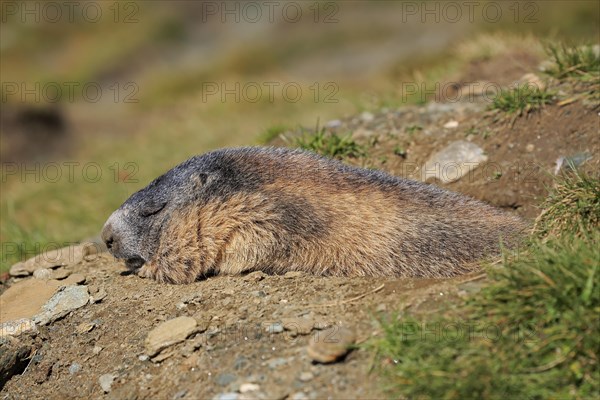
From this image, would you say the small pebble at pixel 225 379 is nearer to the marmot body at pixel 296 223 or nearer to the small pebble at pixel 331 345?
the small pebble at pixel 331 345

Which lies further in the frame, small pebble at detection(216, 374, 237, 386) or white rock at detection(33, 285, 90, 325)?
white rock at detection(33, 285, 90, 325)

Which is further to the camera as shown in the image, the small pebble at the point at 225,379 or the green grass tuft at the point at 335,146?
the green grass tuft at the point at 335,146

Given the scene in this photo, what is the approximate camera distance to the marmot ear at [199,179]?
17.6 ft

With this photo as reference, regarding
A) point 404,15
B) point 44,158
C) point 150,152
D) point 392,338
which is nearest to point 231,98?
point 150,152

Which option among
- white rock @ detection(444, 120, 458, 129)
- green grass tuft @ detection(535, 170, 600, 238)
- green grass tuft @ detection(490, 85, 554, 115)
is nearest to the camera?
green grass tuft @ detection(535, 170, 600, 238)

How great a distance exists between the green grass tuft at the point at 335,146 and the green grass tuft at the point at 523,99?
5.04 ft

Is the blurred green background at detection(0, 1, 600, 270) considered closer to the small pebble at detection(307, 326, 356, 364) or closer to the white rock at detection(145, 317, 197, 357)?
the white rock at detection(145, 317, 197, 357)

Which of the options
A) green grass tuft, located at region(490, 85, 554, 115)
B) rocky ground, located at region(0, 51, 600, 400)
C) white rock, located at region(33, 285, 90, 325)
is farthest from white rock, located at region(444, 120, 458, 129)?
white rock, located at region(33, 285, 90, 325)

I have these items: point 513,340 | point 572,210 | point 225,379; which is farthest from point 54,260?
point 572,210

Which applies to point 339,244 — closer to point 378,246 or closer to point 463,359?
point 378,246

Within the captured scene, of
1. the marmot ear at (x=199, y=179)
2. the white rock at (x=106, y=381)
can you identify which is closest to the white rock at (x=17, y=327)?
the white rock at (x=106, y=381)

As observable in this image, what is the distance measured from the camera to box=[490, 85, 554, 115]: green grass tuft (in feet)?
22.8

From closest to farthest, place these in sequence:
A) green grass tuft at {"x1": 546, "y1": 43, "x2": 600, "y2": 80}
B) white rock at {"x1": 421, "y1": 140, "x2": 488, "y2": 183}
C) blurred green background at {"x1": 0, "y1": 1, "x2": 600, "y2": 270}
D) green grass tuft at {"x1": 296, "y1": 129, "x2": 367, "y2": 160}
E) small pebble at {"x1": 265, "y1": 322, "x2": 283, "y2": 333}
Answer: small pebble at {"x1": 265, "y1": 322, "x2": 283, "y2": 333} → white rock at {"x1": 421, "y1": 140, "x2": 488, "y2": 183} → green grass tuft at {"x1": 546, "y1": 43, "x2": 600, "y2": 80} → green grass tuft at {"x1": 296, "y1": 129, "x2": 367, "y2": 160} → blurred green background at {"x1": 0, "y1": 1, "x2": 600, "y2": 270}

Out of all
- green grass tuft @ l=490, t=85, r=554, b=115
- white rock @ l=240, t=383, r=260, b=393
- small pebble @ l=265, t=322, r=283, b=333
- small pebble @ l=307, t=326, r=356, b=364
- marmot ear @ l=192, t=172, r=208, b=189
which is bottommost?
white rock @ l=240, t=383, r=260, b=393
